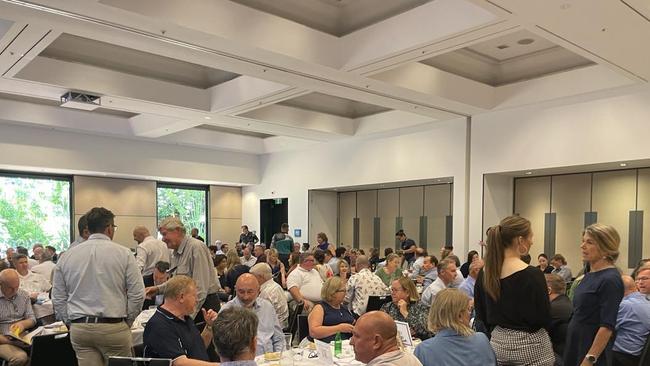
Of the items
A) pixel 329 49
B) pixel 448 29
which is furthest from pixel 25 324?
pixel 448 29

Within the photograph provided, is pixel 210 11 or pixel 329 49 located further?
pixel 329 49

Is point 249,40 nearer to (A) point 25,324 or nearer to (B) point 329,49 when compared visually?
(B) point 329,49

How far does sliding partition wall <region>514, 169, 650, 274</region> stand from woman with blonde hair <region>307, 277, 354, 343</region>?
22.9ft

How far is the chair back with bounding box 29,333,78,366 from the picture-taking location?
13.1 ft

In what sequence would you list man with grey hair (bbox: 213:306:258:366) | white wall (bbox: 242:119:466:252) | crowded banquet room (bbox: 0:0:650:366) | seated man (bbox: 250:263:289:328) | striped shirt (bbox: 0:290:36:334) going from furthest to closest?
1. white wall (bbox: 242:119:466:252)
2. seated man (bbox: 250:263:289:328)
3. striped shirt (bbox: 0:290:36:334)
4. crowded banquet room (bbox: 0:0:650:366)
5. man with grey hair (bbox: 213:306:258:366)


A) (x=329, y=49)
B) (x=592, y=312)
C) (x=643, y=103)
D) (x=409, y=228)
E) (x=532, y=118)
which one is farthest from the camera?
(x=409, y=228)

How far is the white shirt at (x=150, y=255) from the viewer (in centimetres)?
607

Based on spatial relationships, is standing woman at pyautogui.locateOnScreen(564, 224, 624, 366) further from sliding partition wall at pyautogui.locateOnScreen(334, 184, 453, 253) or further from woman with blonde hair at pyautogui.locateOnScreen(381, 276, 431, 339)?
sliding partition wall at pyautogui.locateOnScreen(334, 184, 453, 253)

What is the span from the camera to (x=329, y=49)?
735 centimetres

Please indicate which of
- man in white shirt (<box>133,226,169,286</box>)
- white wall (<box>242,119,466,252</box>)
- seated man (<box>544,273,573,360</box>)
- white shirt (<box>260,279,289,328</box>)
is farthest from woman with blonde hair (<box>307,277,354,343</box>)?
white wall (<box>242,119,466,252</box>)

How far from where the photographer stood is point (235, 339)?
7.93ft

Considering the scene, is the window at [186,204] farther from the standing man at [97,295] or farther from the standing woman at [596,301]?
the standing woman at [596,301]

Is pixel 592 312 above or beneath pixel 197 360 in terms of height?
above

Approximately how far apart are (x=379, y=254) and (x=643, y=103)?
7.47 metres
